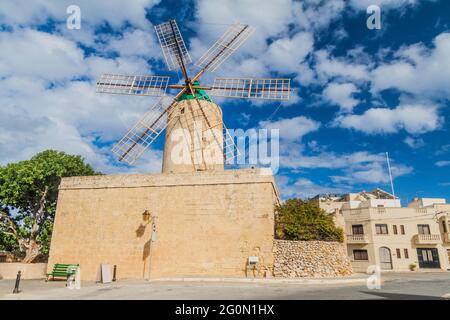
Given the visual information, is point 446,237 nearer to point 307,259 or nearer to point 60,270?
point 307,259

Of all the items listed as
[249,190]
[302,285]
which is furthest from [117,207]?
[302,285]

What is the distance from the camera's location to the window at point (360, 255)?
1229 inches

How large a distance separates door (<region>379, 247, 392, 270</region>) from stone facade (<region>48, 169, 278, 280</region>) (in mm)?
21129

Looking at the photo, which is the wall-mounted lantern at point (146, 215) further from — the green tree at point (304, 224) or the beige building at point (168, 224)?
the green tree at point (304, 224)

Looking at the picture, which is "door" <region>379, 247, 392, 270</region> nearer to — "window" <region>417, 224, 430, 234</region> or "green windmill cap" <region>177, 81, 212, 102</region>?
"window" <region>417, 224, 430, 234</region>

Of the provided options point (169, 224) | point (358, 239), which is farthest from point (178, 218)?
point (358, 239)

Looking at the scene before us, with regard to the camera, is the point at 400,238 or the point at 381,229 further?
the point at 381,229

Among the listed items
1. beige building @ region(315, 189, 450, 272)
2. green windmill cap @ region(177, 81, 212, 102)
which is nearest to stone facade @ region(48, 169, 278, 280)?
green windmill cap @ region(177, 81, 212, 102)

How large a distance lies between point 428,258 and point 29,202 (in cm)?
3517

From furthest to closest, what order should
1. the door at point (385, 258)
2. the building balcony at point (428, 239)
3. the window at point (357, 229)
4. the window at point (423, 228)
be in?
the window at point (357, 229) → the window at point (423, 228) → the door at point (385, 258) → the building balcony at point (428, 239)

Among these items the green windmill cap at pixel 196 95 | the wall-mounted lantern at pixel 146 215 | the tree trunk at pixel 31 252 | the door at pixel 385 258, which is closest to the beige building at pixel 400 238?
the door at pixel 385 258

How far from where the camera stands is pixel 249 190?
49.5 feet

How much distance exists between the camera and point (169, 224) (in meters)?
15.4

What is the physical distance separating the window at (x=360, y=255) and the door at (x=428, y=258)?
4814 millimetres
